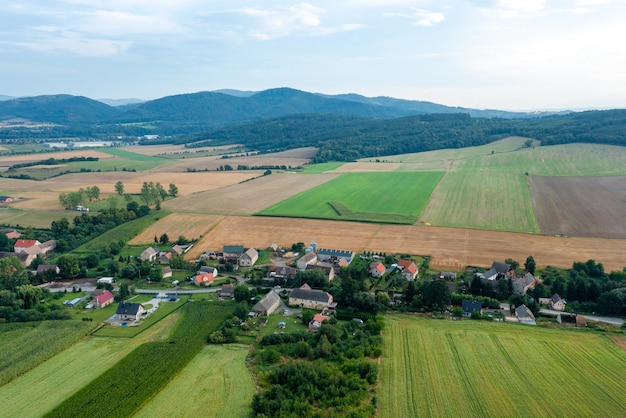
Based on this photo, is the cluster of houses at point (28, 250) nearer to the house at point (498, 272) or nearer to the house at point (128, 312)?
the house at point (128, 312)

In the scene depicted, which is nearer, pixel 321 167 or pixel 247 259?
pixel 247 259

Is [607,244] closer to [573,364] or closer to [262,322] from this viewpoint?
[573,364]

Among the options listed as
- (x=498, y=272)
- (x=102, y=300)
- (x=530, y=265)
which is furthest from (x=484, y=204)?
(x=102, y=300)

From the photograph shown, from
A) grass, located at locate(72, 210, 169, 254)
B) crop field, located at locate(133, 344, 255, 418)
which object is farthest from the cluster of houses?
crop field, located at locate(133, 344, 255, 418)

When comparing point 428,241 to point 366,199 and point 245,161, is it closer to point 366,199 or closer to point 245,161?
point 366,199

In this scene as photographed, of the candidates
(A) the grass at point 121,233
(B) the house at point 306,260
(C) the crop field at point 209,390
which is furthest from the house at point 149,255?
(C) the crop field at point 209,390

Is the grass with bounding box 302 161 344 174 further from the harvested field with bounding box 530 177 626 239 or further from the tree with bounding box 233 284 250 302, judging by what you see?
the tree with bounding box 233 284 250 302
